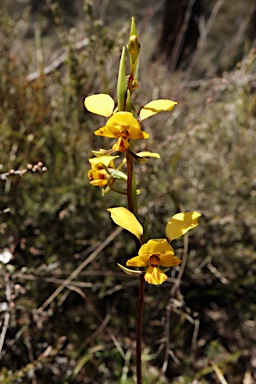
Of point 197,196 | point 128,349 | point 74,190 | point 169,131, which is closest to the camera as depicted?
point 128,349

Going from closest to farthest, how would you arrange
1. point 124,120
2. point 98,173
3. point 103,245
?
point 124,120, point 98,173, point 103,245

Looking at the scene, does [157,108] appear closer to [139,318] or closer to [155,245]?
[155,245]

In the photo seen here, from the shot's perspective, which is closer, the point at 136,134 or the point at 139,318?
the point at 136,134

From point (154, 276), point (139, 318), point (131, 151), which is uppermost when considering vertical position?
point (131, 151)

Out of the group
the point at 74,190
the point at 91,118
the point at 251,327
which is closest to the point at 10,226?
the point at 74,190

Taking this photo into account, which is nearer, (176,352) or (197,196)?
(176,352)

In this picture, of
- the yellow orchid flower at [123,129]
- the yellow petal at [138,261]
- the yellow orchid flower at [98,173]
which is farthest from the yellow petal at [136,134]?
the yellow petal at [138,261]

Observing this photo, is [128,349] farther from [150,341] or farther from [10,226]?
[10,226]

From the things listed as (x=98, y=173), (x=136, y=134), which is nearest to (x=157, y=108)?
(x=136, y=134)
